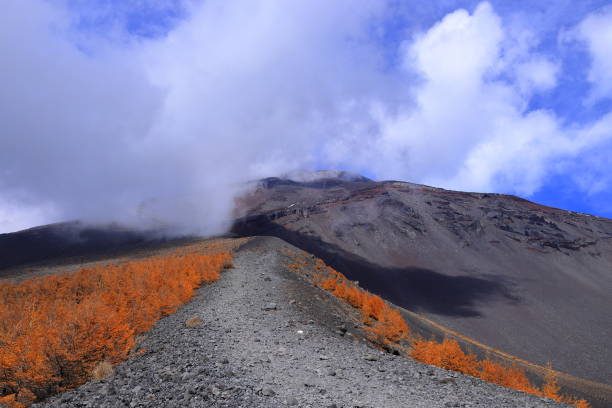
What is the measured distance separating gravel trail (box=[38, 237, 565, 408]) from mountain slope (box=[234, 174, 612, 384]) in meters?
32.2

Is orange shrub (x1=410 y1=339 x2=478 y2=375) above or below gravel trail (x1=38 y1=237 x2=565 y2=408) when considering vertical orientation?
below

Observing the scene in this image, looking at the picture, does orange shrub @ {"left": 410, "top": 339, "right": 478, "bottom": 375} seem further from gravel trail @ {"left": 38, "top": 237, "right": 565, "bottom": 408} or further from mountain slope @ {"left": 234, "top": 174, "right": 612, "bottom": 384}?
mountain slope @ {"left": 234, "top": 174, "right": 612, "bottom": 384}

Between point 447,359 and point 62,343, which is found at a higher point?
point 62,343

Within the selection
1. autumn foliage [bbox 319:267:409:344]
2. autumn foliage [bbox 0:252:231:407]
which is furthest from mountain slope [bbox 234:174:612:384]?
autumn foliage [bbox 0:252:231:407]

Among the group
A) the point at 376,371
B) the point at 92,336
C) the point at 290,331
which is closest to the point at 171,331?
the point at 92,336

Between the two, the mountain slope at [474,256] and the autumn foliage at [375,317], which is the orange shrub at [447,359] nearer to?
the autumn foliage at [375,317]

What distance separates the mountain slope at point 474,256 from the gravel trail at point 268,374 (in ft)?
106

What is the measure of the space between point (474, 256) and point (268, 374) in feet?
195

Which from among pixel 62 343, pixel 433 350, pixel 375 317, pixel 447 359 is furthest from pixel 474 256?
pixel 62 343

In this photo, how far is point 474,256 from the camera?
58.4m

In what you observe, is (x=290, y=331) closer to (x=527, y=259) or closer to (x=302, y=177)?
(x=527, y=259)

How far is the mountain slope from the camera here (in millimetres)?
38406

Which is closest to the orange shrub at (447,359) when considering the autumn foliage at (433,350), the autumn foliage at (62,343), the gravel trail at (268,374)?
the autumn foliage at (433,350)

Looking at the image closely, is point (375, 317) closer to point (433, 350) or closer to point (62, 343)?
point (433, 350)
